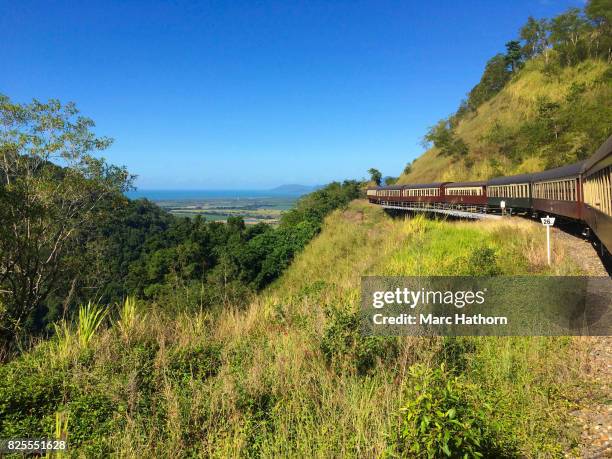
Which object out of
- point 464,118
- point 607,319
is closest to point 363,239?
point 607,319

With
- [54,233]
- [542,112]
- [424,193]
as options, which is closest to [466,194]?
[424,193]

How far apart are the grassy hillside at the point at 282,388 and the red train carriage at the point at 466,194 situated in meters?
23.2

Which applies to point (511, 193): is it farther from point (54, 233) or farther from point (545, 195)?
point (54, 233)

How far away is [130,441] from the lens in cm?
353

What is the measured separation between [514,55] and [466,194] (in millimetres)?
53736

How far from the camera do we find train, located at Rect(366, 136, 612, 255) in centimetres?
828

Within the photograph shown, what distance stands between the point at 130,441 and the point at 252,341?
271 centimetres

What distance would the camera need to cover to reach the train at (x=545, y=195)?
27.2ft

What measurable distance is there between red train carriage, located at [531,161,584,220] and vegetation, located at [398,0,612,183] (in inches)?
691

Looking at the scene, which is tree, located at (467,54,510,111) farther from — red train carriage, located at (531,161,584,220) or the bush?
the bush

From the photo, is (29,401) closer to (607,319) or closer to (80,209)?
(607,319)

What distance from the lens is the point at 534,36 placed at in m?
61.2

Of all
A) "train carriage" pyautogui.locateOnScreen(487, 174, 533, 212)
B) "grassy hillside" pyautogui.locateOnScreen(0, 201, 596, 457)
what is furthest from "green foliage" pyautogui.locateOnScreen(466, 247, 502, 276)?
"train carriage" pyautogui.locateOnScreen(487, 174, 533, 212)

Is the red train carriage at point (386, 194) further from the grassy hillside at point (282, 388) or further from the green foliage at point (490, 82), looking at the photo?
the green foliage at point (490, 82)
